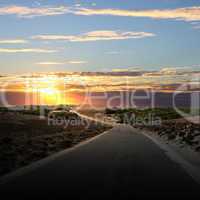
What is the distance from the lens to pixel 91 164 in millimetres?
19781

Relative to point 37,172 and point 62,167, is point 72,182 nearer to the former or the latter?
point 37,172

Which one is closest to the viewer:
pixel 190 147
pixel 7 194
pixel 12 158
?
pixel 7 194

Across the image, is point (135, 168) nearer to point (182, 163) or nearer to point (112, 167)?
point (112, 167)

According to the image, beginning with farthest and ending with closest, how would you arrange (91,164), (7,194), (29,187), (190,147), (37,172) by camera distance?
(190,147) → (91,164) → (37,172) → (29,187) → (7,194)

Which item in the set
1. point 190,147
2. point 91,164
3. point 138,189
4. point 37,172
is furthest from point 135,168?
point 190,147

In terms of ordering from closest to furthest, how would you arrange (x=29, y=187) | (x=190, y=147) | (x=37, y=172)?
(x=29, y=187) < (x=37, y=172) < (x=190, y=147)

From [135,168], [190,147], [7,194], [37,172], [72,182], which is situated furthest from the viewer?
[190,147]

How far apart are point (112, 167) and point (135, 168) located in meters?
0.95

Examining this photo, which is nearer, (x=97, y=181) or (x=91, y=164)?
(x=97, y=181)

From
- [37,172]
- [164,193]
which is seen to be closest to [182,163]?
[37,172]

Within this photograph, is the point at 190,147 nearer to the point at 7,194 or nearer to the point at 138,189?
the point at 138,189

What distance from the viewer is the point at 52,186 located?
13.5m

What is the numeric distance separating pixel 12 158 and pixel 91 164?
172 inches

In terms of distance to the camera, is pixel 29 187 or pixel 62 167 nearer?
pixel 29 187
